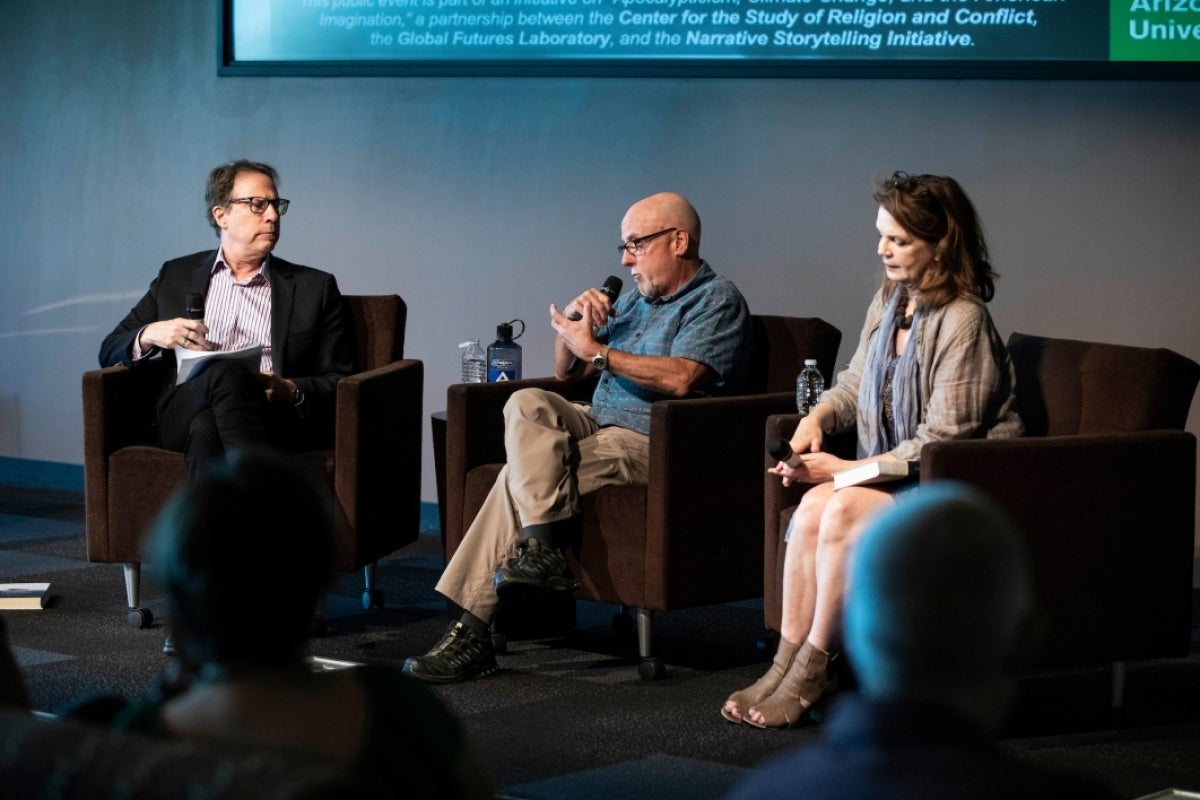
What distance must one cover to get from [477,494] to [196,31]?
2941 mm

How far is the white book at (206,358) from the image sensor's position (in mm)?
4258

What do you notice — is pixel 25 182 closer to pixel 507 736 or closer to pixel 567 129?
pixel 567 129

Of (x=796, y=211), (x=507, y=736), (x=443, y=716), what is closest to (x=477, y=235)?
(x=796, y=211)

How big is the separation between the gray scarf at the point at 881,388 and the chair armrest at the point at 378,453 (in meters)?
1.31

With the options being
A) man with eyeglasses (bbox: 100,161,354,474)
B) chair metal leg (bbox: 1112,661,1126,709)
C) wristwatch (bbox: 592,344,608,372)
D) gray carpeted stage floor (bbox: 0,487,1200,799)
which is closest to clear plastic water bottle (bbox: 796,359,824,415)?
wristwatch (bbox: 592,344,608,372)

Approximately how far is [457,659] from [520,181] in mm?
2251

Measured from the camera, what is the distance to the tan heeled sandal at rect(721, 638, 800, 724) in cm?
350

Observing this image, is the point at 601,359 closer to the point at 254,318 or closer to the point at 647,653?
Answer: the point at 647,653

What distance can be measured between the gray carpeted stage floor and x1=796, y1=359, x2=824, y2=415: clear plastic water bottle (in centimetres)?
66

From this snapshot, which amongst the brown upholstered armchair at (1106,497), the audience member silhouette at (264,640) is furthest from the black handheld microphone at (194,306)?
the audience member silhouette at (264,640)

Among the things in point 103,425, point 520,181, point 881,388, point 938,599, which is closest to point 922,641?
point 938,599

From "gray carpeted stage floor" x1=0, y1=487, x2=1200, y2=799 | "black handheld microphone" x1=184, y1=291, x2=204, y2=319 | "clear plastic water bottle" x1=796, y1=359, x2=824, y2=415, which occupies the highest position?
"black handheld microphone" x1=184, y1=291, x2=204, y2=319

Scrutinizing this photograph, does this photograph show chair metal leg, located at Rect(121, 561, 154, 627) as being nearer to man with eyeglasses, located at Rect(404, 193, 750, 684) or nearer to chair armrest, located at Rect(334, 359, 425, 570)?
chair armrest, located at Rect(334, 359, 425, 570)

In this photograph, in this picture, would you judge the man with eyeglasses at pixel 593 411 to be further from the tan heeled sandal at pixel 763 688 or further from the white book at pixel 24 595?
the white book at pixel 24 595
